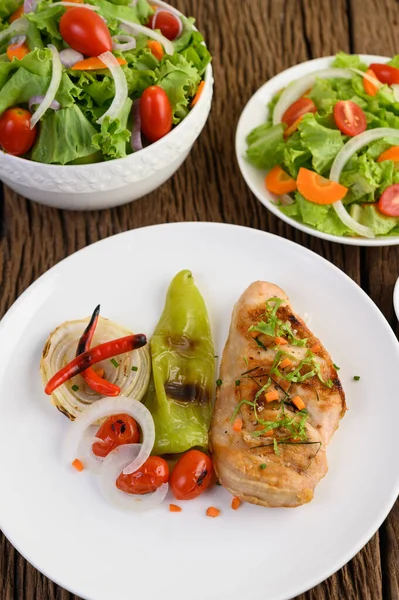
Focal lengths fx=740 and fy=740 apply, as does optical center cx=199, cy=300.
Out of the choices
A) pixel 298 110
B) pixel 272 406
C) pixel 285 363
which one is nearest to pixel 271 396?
pixel 272 406

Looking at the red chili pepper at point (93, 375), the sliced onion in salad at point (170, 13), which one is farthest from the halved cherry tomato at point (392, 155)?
the red chili pepper at point (93, 375)

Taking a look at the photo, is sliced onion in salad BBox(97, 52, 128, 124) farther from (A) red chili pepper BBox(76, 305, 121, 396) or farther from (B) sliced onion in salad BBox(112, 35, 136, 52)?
(A) red chili pepper BBox(76, 305, 121, 396)

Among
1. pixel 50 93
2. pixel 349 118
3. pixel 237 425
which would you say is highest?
pixel 50 93

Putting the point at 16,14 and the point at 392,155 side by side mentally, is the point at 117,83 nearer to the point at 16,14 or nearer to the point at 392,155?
the point at 16,14

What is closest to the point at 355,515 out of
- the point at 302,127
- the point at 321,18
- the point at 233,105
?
the point at 302,127

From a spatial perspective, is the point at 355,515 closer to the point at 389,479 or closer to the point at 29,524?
the point at 389,479

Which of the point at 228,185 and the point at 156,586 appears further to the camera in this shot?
the point at 228,185

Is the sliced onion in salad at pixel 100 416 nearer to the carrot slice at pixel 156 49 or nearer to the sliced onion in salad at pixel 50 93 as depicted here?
the sliced onion in salad at pixel 50 93
